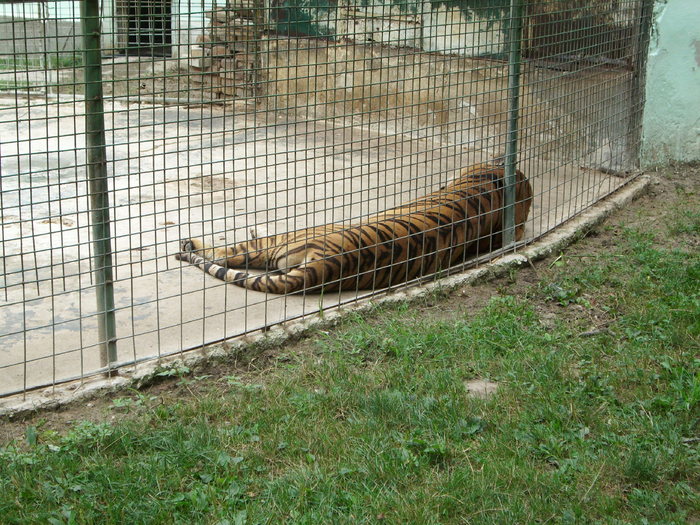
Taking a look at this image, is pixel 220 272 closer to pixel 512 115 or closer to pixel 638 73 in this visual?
pixel 512 115

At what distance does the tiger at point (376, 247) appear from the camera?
4984 mm

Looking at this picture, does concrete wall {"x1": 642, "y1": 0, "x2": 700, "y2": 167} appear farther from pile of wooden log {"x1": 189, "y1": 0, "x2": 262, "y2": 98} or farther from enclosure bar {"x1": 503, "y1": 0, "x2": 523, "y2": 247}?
pile of wooden log {"x1": 189, "y1": 0, "x2": 262, "y2": 98}

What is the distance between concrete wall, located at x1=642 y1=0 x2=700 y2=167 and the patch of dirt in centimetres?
29

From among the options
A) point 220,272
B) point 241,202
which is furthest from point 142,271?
point 241,202

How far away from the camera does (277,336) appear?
4.42 metres

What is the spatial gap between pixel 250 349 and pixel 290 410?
28.2 inches

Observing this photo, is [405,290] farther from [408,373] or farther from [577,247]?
[577,247]

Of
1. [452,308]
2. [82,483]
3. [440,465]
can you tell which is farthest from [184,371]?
[452,308]

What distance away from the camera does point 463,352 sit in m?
4.29

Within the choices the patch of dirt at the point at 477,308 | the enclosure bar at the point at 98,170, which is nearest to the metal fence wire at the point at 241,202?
the enclosure bar at the point at 98,170

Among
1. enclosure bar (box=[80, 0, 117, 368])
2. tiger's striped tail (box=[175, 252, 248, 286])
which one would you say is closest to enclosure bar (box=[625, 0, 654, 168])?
tiger's striped tail (box=[175, 252, 248, 286])

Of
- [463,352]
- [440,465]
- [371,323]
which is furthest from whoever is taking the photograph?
[371,323]

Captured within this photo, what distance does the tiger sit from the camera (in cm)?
498

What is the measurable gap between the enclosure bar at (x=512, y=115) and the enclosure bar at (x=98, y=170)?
119 inches
